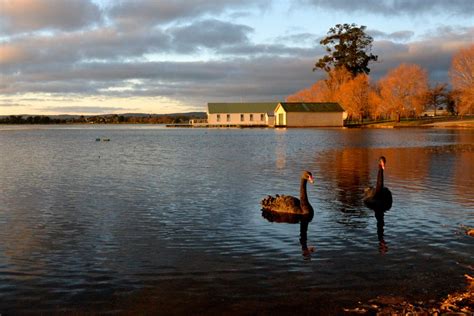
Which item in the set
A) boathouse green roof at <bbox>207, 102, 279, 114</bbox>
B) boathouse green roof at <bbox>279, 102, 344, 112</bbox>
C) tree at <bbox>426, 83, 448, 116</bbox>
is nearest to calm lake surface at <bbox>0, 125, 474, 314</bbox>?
boathouse green roof at <bbox>279, 102, 344, 112</bbox>

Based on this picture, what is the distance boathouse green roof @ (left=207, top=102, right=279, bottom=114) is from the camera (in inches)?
5032

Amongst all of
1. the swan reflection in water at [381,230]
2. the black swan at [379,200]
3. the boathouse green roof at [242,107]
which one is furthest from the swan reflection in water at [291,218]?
the boathouse green roof at [242,107]

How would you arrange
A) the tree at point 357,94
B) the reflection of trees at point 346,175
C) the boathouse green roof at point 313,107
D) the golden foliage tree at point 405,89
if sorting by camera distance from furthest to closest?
the boathouse green roof at point 313,107
the tree at point 357,94
the golden foliage tree at point 405,89
the reflection of trees at point 346,175

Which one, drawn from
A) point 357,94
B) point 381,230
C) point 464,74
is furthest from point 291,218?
point 357,94

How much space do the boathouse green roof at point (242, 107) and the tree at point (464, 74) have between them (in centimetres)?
4926

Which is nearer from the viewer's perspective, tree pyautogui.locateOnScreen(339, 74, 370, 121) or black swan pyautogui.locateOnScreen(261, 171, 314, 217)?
black swan pyautogui.locateOnScreen(261, 171, 314, 217)

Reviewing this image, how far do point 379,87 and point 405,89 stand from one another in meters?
13.7

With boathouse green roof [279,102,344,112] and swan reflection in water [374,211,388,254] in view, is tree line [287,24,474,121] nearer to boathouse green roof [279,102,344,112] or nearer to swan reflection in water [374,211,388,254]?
boathouse green roof [279,102,344,112]

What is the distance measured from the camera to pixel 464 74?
281 feet

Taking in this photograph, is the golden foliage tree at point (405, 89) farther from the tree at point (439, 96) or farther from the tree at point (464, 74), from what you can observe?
the tree at point (439, 96)

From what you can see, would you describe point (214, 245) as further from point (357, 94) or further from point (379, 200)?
point (357, 94)

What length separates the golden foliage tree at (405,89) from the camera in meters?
101

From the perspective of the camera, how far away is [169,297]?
8.55 metres

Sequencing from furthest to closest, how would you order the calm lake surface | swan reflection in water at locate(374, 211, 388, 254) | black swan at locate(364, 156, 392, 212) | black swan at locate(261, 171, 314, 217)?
black swan at locate(364, 156, 392, 212) < black swan at locate(261, 171, 314, 217) < swan reflection in water at locate(374, 211, 388, 254) < the calm lake surface
